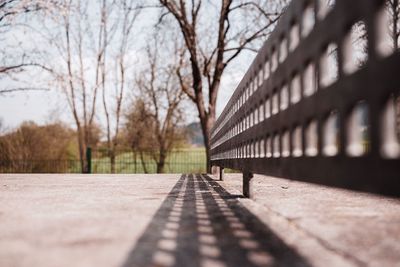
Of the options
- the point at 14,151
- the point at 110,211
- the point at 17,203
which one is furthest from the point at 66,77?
the point at 14,151

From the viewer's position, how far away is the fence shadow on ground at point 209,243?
1.52m

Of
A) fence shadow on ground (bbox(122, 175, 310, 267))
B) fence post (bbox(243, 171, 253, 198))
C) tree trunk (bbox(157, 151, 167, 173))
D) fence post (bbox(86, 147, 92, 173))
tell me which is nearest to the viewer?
fence shadow on ground (bbox(122, 175, 310, 267))

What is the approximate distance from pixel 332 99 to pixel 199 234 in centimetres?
102

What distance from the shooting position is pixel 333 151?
150 centimetres

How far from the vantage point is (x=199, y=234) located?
6.73 ft

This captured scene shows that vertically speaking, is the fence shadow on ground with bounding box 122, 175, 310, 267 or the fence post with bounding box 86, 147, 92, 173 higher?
the fence post with bounding box 86, 147, 92, 173

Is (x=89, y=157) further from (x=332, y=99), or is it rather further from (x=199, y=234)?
(x=332, y=99)

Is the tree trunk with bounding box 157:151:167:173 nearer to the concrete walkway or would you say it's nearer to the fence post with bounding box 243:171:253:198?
the fence post with bounding box 243:171:253:198

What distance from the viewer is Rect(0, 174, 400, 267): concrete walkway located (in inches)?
60.7

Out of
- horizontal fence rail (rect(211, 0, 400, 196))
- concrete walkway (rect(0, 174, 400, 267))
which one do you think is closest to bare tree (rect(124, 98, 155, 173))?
concrete walkway (rect(0, 174, 400, 267))

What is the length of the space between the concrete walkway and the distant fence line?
47.9 ft

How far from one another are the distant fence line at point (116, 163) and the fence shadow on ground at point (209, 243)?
15.0 metres

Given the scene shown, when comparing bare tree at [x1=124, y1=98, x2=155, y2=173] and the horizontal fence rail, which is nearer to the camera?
the horizontal fence rail

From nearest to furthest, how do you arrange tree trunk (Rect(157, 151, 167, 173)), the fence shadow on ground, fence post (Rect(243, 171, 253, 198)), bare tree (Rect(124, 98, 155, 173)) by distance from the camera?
the fence shadow on ground
fence post (Rect(243, 171, 253, 198))
tree trunk (Rect(157, 151, 167, 173))
bare tree (Rect(124, 98, 155, 173))
